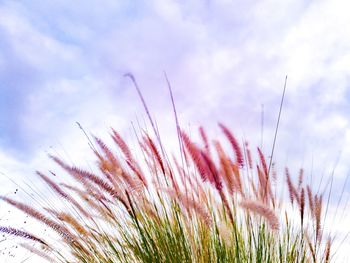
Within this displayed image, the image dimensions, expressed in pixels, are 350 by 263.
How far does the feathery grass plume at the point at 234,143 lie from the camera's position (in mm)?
2346

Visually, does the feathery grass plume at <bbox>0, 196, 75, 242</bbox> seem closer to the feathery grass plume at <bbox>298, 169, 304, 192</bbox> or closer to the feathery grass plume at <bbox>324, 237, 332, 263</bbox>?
the feathery grass plume at <bbox>298, 169, 304, 192</bbox>

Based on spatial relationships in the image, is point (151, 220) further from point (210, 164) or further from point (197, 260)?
point (210, 164)

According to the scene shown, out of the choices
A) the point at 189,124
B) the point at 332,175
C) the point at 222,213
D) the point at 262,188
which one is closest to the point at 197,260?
the point at 222,213

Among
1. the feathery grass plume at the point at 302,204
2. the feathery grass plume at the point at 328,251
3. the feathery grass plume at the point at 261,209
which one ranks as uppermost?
the feathery grass plume at the point at 302,204

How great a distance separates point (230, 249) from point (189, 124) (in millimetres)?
727

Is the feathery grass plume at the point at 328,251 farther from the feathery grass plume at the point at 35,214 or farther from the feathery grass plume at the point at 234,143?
A: the feathery grass plume at the point at 35,214

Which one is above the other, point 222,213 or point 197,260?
point 222,213

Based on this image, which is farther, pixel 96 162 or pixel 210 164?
pixel 96 162

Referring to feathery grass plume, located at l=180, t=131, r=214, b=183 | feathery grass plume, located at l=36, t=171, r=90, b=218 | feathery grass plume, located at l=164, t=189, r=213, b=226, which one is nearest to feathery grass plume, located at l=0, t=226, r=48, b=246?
feathery grass plume, located at l=36, t=171, r=90, b=218

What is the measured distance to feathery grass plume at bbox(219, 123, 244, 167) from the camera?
2.35m

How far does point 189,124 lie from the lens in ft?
9.40

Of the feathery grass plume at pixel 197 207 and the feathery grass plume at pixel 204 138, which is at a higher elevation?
the feathery grass plume at pixel 204 138

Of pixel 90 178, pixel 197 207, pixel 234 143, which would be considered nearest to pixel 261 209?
pixel 197 207

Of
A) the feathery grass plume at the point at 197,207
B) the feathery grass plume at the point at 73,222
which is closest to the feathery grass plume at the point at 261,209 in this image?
the feathery grass plume at the point at 197,207
